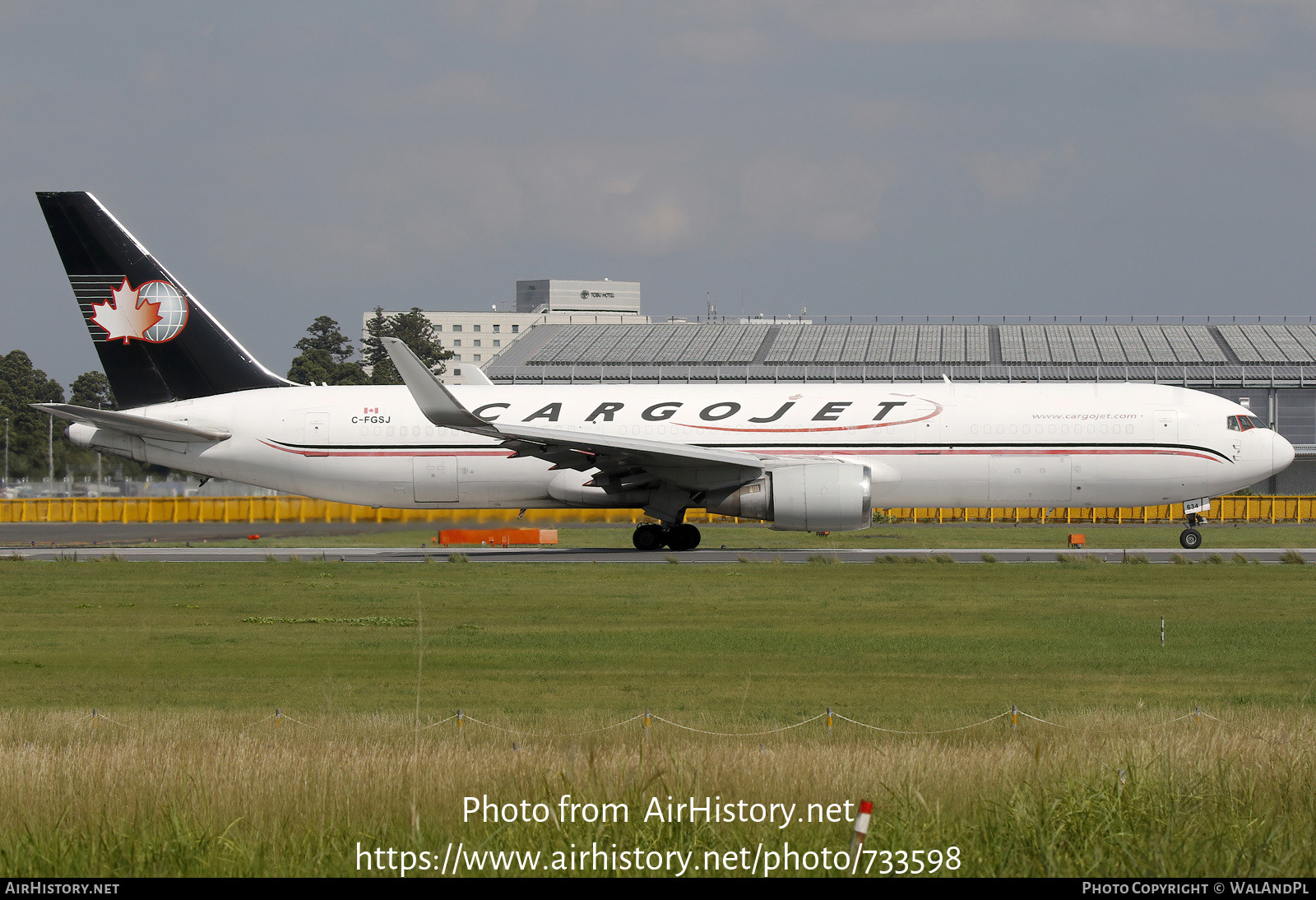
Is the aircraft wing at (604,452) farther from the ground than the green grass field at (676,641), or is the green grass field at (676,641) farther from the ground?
the aircraft wing at (604,452)

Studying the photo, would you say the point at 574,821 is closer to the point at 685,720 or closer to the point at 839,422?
the point at 685,720

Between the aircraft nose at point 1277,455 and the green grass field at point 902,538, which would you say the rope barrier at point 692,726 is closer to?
the green grass field at point 902,538

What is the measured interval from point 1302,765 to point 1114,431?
83.3 feet

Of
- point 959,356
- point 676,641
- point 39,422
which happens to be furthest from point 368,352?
point 676,641

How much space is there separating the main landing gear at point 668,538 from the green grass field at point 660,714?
7775mm

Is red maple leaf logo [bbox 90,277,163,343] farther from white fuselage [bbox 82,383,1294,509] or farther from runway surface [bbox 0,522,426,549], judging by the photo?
runway surface [bbox 0,522,426,549]

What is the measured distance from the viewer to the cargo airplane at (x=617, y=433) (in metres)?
33.5

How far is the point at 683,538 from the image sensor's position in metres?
34.7

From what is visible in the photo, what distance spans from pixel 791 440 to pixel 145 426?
57.9 feet

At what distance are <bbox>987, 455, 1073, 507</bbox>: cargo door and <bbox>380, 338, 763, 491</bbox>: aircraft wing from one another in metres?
6.59

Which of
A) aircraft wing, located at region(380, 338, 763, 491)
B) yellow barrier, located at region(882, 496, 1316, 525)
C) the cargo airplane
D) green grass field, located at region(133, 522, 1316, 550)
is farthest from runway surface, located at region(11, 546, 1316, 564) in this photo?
yellow barrier, located at region(882, 496, 1316, 525)

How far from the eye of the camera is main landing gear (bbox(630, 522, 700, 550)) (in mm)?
34625

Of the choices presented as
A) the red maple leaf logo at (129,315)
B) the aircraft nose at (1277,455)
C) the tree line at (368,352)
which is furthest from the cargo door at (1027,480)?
the tree line at (368,352)

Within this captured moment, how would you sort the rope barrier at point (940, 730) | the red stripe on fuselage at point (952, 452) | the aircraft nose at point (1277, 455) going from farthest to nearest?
1. the aircraft nose at point (1277, 455)
2. the red stripe on fuselage at point (952, 452)
3. the rope barrier at point (940, 730)
